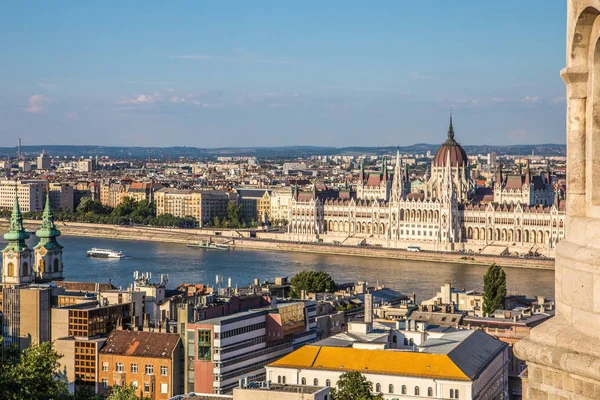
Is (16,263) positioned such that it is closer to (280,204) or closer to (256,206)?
(280,204)

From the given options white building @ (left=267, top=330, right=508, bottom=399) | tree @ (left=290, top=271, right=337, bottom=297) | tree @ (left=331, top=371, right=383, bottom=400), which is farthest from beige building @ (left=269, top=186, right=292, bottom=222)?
tree @ (left=331, top=371, right=383, bottom=400)

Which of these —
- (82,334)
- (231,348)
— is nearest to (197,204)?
(82,334)

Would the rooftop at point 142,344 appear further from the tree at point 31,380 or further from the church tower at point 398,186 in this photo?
the church tower at point 398,186

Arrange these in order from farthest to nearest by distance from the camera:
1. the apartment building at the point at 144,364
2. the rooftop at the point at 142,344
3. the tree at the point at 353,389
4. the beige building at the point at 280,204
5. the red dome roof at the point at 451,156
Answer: the beige building at the point at 280,204, the red dome roof at the point at 451,156, the rooftop at the point at 142,344, the apartment building at the point at 144,364, the tree at the point at 353,389

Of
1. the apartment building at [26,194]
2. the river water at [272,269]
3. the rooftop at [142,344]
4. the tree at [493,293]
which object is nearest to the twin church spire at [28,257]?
the river water at [272,269]

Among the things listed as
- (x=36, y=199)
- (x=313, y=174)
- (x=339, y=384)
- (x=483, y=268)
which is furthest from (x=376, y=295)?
(x=313, y=174)

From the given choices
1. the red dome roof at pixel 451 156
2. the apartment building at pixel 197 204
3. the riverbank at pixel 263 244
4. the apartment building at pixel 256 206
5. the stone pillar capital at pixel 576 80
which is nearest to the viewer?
the stone pillar capital at pixel 576 80

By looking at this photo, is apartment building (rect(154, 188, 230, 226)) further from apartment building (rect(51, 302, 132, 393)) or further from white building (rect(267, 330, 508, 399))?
white building (rect(267, 330, 508, 399))
